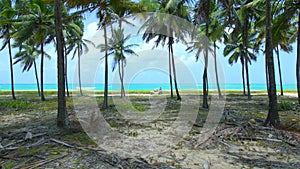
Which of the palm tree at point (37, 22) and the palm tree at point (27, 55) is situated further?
the palm tree at point (27, 55)

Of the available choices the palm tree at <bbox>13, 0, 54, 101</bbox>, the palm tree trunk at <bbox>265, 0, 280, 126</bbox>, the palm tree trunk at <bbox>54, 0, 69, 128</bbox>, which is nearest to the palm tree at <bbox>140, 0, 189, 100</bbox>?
the palm tree at <bbox>13, 0, 54, 101</bbox>

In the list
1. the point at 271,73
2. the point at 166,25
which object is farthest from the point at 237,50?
the point at 271,73

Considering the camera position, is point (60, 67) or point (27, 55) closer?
point (60, 67)

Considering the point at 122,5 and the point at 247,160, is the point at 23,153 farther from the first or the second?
the point at 122,5

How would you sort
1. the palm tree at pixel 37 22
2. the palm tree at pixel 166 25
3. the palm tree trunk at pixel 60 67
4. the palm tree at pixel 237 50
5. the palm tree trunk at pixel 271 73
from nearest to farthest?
the palm tree trunk at pixel 60 67 < the palm tree trunk at pixel 271 73 < the palm tree at pixel 37 22 < the palm tree at pixel 166 25 < the palm tree at pixel 237 50

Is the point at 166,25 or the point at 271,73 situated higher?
the point at 166,25

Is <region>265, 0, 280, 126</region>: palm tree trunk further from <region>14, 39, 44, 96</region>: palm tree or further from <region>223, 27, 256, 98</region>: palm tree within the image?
<region>14, 39, 44, 96</region>: palm tree

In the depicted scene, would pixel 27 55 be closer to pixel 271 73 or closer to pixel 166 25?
pixel 166 25

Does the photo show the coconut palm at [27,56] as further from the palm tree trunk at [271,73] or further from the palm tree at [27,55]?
the palm tree trunk at [271,73]

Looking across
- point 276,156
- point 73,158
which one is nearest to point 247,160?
point 276,156

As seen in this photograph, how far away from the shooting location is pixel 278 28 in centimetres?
1188

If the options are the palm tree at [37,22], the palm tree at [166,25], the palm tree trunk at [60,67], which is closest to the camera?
the palm tree trunk at [60,67]

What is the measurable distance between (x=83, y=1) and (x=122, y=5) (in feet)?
8.94

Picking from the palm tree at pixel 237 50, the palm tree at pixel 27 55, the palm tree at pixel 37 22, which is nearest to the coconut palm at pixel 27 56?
the palm tree at pixel 27 55
